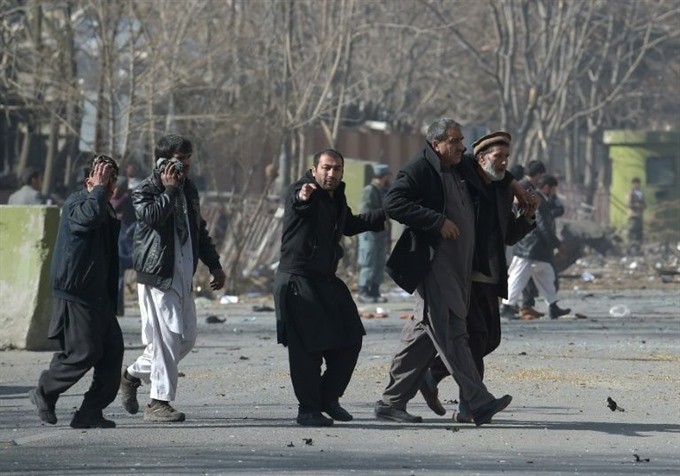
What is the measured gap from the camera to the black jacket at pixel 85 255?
9438mm

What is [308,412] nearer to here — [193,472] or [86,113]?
[193,472]

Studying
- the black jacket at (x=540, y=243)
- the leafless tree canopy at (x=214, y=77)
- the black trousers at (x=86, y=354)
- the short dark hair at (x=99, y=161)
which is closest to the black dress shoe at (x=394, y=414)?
the black trousers at (x=86, y=354)

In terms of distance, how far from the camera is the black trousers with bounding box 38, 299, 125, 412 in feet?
31.1

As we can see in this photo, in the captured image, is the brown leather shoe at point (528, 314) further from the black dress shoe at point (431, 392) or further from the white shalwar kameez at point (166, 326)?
the white shalwar kameez at point (166, 326)

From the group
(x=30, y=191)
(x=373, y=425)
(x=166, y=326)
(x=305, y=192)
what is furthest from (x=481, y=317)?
(x=30, y=191)

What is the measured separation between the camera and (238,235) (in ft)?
77.4

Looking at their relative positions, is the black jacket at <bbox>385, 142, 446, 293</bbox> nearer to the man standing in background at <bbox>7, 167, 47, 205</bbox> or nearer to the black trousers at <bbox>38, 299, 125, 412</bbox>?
the black trousers at <bbox>38, 299, 125, 412</bbox>

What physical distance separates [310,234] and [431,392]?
1211 mm

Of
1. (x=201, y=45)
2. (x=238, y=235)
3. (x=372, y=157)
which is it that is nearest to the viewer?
(x=238, y=235)

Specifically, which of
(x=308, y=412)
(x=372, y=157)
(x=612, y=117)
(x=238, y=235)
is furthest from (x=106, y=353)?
(x=612, y=117)

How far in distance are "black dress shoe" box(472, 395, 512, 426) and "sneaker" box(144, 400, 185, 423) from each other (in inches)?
68.0

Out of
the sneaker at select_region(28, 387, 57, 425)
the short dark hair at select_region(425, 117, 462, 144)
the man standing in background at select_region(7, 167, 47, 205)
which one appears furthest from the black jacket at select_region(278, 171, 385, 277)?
the man standing in background at select_region(7, 167, 47, 205)

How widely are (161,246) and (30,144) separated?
1963 cm

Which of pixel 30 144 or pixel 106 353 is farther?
pixel 30 144
